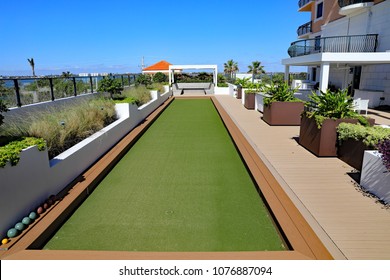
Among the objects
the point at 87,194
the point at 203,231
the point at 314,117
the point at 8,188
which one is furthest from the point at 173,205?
the point at 314,117

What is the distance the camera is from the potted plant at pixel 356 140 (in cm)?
458

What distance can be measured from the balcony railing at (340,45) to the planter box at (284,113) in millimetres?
6207

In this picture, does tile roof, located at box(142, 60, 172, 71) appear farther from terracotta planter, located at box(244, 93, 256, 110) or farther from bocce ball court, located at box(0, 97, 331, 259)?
bocce ball court, located at box(0, 97, 331, 259)

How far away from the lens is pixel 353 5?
1425cm

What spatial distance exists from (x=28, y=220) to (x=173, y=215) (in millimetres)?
1761

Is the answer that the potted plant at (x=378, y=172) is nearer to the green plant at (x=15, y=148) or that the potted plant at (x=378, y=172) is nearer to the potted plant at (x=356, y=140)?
the potted plant at (x=356, y=140)

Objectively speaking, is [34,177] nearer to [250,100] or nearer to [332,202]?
[332,202]

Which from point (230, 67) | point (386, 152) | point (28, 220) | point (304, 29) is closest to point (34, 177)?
point (28, 220)

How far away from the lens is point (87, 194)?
174 inches

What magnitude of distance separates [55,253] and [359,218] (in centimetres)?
344

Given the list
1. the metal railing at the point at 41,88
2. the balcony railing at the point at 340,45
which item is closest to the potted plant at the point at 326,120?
the metal railing at the point at 41,88

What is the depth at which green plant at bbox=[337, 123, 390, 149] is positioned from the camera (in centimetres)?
453

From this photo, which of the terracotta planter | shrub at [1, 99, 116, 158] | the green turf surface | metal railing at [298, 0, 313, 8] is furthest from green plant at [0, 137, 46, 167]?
metal railing at [298, 0, 313, 8]
